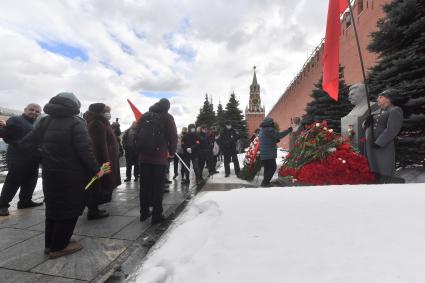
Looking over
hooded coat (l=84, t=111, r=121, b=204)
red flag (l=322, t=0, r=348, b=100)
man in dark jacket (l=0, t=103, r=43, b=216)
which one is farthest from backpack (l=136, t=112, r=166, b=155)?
red flag (l=322, t=0, r=348, b=100)

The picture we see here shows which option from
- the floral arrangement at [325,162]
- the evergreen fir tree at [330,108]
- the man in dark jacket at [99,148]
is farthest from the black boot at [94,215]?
the evergreen fir tree at [330,108]

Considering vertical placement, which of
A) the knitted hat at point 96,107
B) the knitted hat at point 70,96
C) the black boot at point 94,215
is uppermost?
the knitted hat at point 96,107

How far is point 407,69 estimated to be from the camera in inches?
237

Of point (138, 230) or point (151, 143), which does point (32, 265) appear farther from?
point (151, 143)

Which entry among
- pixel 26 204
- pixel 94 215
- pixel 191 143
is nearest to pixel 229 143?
pixel 191 143

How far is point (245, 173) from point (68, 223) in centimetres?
594

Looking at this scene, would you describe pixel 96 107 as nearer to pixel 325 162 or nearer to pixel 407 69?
pixel 325 162

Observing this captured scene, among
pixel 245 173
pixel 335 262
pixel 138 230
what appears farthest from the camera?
pixel 245 173

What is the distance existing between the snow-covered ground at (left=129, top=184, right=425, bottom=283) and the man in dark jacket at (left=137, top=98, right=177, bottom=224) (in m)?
1.01

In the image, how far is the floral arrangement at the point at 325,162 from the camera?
4891 mm

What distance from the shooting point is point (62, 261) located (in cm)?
284

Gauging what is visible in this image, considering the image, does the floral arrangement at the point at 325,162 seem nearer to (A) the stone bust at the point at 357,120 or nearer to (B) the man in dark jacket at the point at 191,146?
(A) the stone bust at the point at 357,120

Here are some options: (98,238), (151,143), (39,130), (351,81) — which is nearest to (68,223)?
(98,238)

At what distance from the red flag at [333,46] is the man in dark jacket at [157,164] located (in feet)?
9.40
